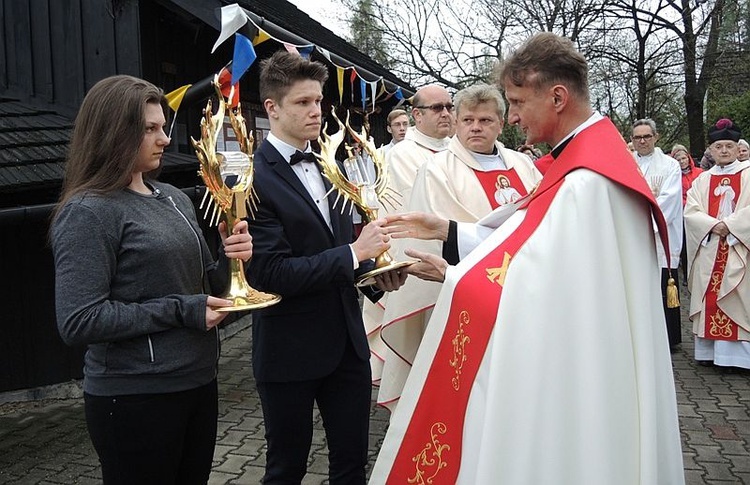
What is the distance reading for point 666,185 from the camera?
22.1 feet

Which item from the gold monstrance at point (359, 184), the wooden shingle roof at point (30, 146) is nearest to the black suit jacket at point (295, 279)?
the gold monstrance at point (359, 184)

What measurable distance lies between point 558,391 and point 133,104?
1.54 m

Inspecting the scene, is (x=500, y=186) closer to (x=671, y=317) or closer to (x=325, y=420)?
(x=325, y=420)

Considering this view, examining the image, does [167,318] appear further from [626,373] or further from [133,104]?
[626,373]

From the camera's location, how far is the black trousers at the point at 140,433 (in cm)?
212

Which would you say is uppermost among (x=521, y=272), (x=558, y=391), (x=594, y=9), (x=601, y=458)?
(x=594, y=9)

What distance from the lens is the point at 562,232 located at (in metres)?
2.02

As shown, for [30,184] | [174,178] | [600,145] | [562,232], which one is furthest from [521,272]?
[174,178]

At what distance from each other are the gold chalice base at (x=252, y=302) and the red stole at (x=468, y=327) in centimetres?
60

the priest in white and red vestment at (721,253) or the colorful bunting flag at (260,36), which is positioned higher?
the colorful bunting flag at (260,36)

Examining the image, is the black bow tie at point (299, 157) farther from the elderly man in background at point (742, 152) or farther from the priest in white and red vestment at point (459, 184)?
the elderly man in background at point (742, 152)

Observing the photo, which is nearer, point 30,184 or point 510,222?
point 510,222

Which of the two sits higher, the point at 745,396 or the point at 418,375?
the point at 418,375

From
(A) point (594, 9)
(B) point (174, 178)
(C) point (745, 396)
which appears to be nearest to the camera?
(C) point (745, 396)
